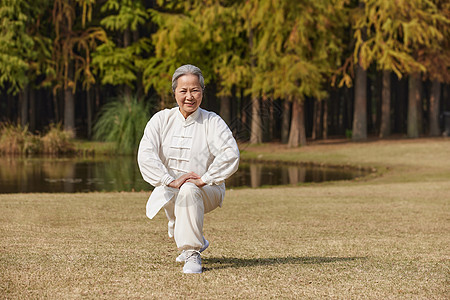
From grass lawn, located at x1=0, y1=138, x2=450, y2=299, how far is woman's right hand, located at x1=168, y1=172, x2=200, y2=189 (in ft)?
2.51

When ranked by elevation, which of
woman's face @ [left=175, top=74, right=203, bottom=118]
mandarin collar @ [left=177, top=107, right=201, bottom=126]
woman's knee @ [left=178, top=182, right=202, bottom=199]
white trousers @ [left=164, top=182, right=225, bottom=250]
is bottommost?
white trousers @ [left=164, top=182, right=225, bottom=250]

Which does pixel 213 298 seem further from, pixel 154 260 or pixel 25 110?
pixel 25 110

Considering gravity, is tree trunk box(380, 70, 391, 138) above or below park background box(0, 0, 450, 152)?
below

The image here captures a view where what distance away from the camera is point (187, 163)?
19.4 feet

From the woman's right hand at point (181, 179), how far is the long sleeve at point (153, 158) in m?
0.04

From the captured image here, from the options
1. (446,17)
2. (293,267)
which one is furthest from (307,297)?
(446,17)

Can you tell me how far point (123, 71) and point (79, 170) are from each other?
48.6 ft

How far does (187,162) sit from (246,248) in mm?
1897

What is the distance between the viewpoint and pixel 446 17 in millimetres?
34375

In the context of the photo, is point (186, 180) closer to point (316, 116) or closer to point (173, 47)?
point (173, 47)

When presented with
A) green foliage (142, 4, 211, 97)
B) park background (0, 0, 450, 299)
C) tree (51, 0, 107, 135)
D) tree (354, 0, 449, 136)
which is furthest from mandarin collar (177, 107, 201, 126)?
tree (51, 0, 107, 135)

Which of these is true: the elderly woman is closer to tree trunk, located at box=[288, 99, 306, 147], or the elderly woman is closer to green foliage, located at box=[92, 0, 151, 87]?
tree trunk, located at box=[288, 99, 306, 147]

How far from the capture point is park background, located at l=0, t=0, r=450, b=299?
18.6 feet

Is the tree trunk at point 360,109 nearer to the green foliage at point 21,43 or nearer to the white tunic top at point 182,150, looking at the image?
the green foliage at point 21,43
